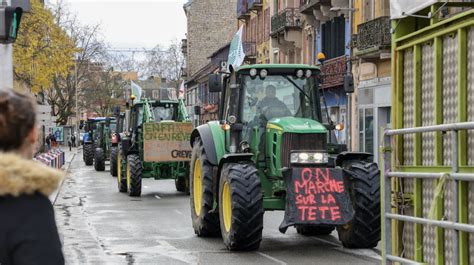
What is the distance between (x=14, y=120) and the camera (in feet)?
9.98

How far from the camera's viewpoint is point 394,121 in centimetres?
623

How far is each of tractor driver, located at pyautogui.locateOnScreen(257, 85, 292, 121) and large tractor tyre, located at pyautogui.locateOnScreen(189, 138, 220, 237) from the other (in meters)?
1.16

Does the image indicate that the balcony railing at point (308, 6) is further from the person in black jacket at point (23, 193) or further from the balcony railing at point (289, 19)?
the person in black jacket at point (23, 193)

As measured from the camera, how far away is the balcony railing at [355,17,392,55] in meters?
28.7

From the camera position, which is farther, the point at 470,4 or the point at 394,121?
the point at 394,121

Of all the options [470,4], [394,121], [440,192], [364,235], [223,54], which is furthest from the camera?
[223,54]

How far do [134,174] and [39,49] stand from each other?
601 inches

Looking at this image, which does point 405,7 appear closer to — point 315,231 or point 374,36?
point 315,231

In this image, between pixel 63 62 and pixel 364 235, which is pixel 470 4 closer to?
pixel 364 235

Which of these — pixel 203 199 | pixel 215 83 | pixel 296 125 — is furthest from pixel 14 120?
pixel 203 199

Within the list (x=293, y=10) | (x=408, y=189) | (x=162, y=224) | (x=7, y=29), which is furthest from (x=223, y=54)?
(x=408, y=189)

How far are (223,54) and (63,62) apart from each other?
3192 cm

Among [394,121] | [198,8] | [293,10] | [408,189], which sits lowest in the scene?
[408,189]

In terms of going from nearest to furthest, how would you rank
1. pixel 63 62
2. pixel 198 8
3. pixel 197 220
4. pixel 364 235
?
1. pixel 364 235
2. pixel 197 220
3. pixel 63 62
4. pixel 198 8
